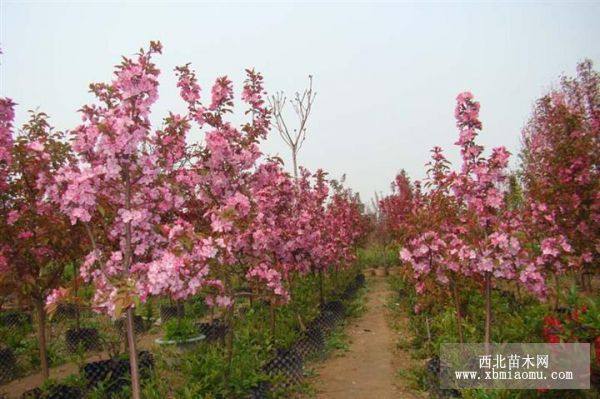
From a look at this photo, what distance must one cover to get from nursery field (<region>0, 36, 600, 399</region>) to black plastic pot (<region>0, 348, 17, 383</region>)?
24mm

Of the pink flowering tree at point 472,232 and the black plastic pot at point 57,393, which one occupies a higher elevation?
the pink flowering tree at point 472,232

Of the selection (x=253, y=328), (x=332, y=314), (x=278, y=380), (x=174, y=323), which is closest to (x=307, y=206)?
(x=332, y=314)

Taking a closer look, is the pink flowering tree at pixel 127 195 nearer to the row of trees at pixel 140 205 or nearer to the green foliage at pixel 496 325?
the row of trees at pixel 140 205

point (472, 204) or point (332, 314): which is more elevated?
point (472, 204)

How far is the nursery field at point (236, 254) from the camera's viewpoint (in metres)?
3.79

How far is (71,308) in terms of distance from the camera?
38.1 ft

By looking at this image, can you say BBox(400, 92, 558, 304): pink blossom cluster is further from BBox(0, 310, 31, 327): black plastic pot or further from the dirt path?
BBox(0, 310, 31, 327): black plastic pot

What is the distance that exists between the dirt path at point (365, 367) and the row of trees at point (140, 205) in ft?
5.63

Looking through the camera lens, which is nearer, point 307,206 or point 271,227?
point 271,227

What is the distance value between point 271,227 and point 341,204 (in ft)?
27.0

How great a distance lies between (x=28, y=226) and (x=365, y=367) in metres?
5.32

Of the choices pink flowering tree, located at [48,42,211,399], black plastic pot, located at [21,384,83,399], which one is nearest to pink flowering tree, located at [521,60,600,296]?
pink flowering tree, located at [48,42,211,399]

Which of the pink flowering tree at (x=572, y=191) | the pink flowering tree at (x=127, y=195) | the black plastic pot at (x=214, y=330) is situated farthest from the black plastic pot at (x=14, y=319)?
the pink flowering tree at (x=572, y=191)

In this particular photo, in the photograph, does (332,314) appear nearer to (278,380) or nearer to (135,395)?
(278,380)
